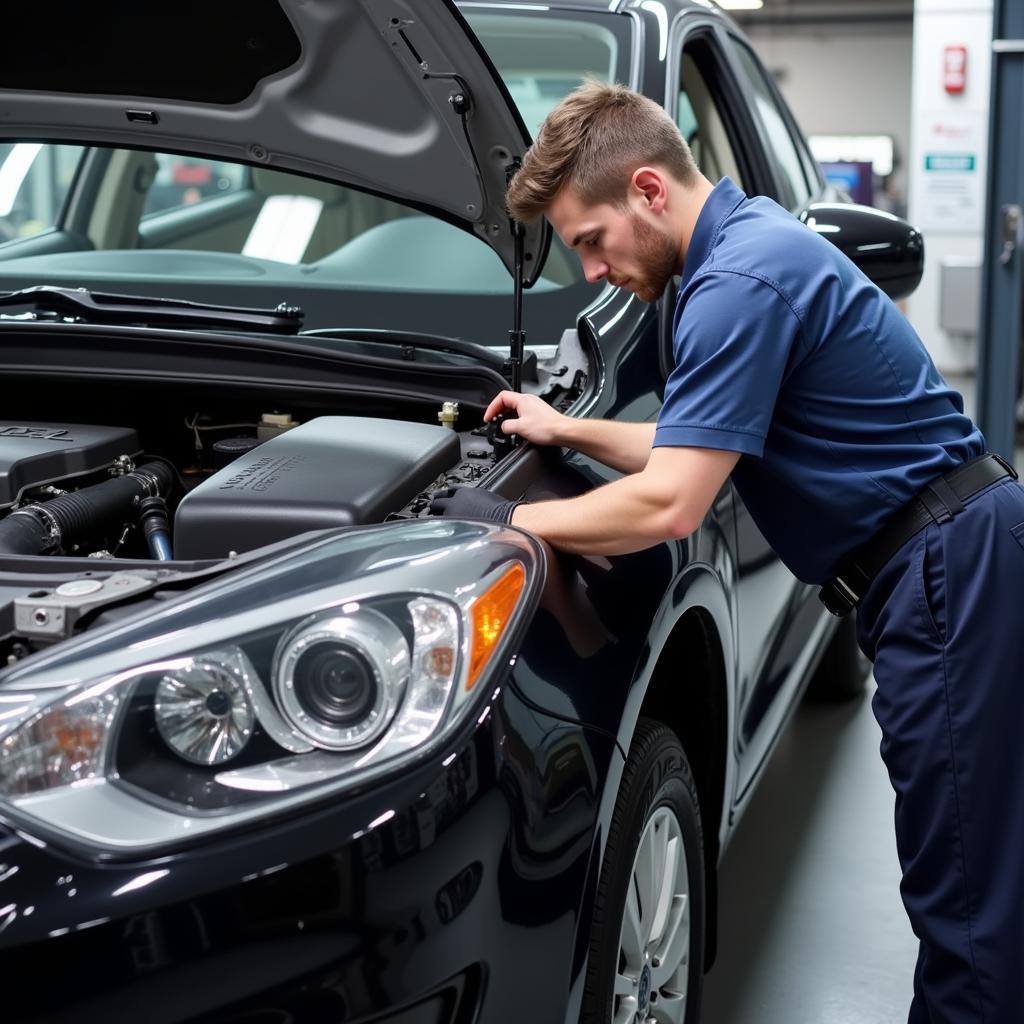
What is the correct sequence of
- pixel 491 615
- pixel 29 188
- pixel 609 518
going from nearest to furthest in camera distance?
pixel 491 615
pixel 609 518
pixel 29 188

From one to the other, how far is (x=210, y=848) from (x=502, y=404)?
0.91 metres

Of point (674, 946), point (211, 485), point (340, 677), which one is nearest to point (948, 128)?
point (674, 946)

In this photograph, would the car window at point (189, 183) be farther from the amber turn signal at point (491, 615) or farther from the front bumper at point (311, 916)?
the front bumper at point (311, 916)

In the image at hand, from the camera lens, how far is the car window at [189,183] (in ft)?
9.37

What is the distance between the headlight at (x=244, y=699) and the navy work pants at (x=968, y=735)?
67cm

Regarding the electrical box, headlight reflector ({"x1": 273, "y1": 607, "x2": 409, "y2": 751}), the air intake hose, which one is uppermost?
headlight reflector ({"x1": 273, "y1": 607, "x2": 409, "y2": 751})

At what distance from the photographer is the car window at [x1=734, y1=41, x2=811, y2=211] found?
3033mm

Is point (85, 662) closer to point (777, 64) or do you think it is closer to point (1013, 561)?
point (1013, 561)

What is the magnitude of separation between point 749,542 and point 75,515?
1012mm

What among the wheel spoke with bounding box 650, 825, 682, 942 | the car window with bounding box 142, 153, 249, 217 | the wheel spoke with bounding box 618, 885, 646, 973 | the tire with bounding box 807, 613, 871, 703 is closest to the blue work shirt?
the wheel spoke with bounding box 650, 825, 682, 942

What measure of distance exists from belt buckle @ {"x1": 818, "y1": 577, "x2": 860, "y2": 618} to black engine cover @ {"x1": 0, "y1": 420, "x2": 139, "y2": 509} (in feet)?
3.34

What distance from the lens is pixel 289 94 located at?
2086mm

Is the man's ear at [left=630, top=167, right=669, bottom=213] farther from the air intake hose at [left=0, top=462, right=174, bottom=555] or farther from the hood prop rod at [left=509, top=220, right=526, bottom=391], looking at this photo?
the air intake hose at [left=0, top=462, right=174, bottom=555]

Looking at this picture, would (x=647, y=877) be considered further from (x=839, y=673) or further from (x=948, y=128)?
(x=948, y=128)
